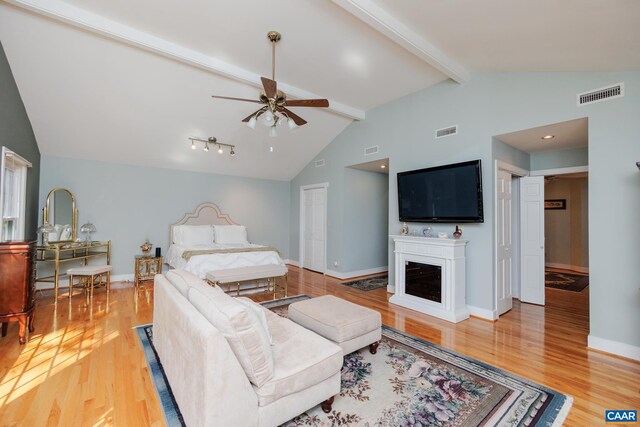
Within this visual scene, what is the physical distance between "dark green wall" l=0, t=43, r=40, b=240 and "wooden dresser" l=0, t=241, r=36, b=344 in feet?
4.92

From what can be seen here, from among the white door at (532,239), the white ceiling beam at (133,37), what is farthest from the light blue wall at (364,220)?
the white door at (532,239)

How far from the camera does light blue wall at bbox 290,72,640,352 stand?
2812mm

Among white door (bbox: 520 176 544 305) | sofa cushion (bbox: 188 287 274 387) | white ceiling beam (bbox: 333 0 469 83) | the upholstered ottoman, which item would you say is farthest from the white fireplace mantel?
sofa cushion (bbox: 188 287 274 387)

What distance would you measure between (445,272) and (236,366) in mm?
3266

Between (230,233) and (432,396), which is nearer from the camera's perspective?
(432,396)

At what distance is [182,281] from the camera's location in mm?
2268

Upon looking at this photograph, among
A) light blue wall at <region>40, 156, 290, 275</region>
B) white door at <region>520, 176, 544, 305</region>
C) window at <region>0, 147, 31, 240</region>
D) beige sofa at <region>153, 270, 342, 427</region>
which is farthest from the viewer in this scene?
light blue wall at <region>40, 156, 290, 275</region>

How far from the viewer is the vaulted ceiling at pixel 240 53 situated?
253cm

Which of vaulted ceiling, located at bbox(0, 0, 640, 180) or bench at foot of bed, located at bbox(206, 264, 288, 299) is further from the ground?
vaulted ceiling, located at bbox(0, 0, 640, 180)

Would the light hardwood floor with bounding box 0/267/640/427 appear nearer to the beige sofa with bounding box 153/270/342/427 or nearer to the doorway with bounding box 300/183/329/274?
the beige sofa with bounding box 153/270/342/427

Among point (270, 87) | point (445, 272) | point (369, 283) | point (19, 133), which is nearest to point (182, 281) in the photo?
point (270, 87)

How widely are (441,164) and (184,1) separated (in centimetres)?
388

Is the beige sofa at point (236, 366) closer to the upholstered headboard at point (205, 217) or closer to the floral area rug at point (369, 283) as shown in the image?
the floral area rug at point (369, 283)

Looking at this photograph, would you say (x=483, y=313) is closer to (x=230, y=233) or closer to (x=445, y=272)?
(x=445, y=272)
